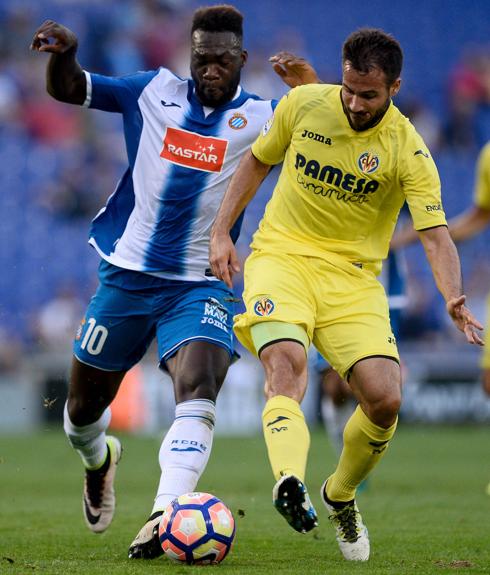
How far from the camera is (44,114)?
830 inches

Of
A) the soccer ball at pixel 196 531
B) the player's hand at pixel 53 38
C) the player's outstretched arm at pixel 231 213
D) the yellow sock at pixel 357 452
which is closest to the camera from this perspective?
the soccer ball at pixel 196 531

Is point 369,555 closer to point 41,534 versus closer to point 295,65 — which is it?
point 41,534

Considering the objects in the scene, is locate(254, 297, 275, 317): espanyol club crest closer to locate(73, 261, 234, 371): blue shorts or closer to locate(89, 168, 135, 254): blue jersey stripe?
locate(73, 261, 234, 371): blue shorts

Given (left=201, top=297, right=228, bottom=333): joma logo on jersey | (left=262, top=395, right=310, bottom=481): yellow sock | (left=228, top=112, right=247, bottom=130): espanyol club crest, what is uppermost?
(left=228, top=112, right=247, bottom=130): espanyol club crest

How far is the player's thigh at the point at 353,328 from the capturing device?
553 cm

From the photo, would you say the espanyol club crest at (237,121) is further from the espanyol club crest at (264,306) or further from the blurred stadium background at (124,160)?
the blurred stadium background at (124,160)

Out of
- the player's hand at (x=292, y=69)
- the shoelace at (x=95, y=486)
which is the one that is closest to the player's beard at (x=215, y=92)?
the player's hand at (x=292, y=69)

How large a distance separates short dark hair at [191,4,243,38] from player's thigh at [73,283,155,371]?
150cm

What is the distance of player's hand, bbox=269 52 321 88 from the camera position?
663 centimetres

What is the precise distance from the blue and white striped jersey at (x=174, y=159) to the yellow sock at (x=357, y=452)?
1.26 m

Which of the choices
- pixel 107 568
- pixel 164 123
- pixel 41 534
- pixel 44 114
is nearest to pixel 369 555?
pixel 107 568

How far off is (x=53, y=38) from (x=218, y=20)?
894mm

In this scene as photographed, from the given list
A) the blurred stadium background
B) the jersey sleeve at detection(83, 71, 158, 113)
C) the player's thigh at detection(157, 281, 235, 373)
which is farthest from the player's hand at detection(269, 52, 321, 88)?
the blurred stadium background

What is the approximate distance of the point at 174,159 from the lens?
21.0ft
